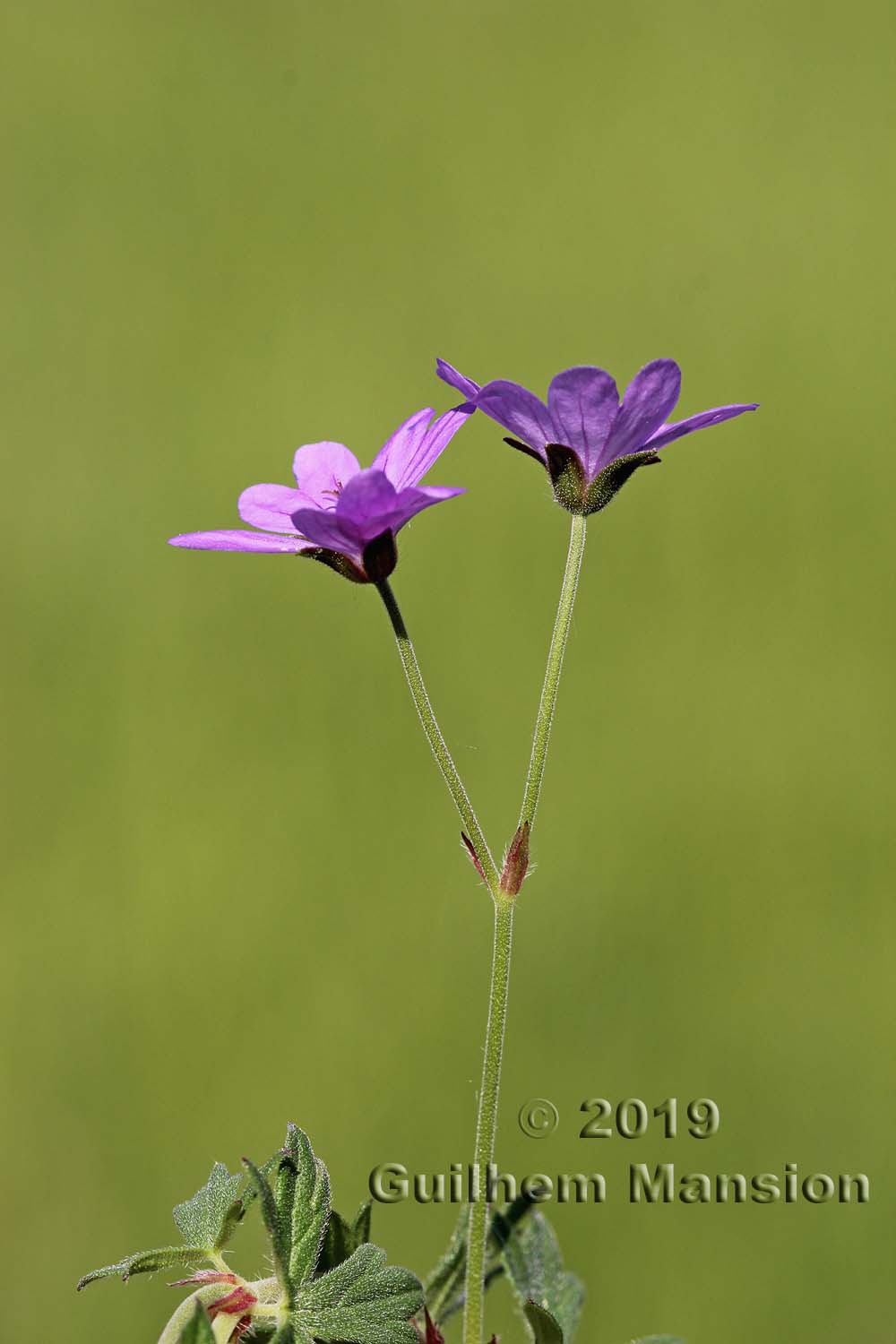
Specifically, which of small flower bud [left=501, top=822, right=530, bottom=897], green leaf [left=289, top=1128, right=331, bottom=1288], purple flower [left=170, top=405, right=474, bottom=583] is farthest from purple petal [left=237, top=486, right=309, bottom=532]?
green leaf [left=289, top=1128, right=331, bottom=1288]

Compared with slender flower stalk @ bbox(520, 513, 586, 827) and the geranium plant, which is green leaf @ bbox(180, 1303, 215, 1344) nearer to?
the geranium plant

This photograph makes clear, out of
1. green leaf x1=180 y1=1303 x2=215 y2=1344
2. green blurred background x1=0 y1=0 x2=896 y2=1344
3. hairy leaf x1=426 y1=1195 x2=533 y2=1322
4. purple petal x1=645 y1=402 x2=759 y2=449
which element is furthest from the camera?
green blurred background x1=0 y1=0 x2=896 y2=1344

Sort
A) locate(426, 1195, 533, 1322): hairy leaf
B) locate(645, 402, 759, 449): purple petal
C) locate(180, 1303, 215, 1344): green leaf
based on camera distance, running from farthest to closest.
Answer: locate(426, 1195, 533, 1322): hairy leaf → locate(645, 402, 759, 449): purple petal → locate(180, 1303, 215, 1344): green leaf

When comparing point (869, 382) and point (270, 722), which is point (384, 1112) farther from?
point (869, 382)

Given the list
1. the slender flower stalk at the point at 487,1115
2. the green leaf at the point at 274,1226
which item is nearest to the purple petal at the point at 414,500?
the slender flower stalk at the point at 487,1115

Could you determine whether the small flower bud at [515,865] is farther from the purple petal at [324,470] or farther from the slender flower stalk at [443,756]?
the purple petal at [324,470]

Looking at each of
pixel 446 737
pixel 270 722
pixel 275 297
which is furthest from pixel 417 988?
pixel 275 297
